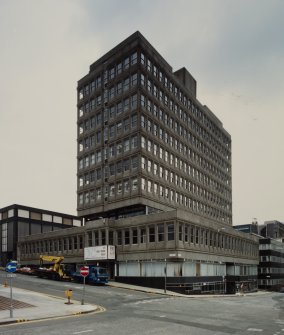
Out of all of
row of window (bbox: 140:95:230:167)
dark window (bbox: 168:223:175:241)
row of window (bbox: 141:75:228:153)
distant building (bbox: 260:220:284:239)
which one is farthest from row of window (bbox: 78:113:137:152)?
distant building (bbox: 260:220:284:239)

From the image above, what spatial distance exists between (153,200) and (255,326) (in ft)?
170

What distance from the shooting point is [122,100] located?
79250 millimetres

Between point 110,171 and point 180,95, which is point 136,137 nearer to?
point 110,171

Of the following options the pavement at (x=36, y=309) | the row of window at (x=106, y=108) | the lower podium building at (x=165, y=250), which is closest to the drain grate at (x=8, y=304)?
the pavement at (x=36, y=309)

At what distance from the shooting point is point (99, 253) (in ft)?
221

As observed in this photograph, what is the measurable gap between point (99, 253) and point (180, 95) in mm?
40342

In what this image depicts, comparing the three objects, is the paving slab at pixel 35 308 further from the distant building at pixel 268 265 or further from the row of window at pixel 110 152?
the distant building at pixel 268 265

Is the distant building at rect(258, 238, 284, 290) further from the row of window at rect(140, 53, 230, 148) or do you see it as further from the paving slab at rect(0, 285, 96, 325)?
the paving slab at rect(0, 285, 96, 325)

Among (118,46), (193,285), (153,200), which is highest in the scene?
(118,46)

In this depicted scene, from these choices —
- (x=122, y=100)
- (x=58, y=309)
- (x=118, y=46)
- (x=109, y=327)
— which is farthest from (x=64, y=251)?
(x=109, y=327)

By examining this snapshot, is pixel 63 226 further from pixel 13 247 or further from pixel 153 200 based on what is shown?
pixel 153 200

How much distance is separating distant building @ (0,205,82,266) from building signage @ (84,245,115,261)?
3219cm

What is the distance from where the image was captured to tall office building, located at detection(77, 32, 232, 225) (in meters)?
75.4

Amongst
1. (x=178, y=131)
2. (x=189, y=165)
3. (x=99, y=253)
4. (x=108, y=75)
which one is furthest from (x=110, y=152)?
(x=99, y=253)
